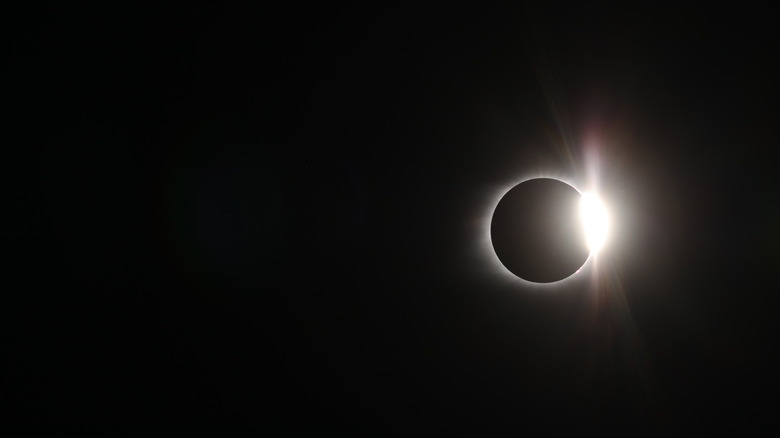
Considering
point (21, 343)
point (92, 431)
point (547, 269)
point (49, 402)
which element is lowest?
point (92, 431)

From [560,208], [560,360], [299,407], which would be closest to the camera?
[560,208]

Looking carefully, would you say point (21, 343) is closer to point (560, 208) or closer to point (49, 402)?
point (49, 402)

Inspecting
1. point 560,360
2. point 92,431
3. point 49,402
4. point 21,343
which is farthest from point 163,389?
point 560,360

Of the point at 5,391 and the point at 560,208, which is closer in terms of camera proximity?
the point at 560,208

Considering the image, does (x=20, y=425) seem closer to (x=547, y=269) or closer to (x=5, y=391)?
(x=5, y=391)

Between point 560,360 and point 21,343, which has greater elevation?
point 21,343

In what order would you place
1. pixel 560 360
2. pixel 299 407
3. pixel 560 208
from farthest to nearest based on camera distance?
pixel 299 407
pixel 560 360
pixel 560 208

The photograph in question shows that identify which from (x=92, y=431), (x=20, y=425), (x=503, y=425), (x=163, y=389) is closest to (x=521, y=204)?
(x=503, y=425)
